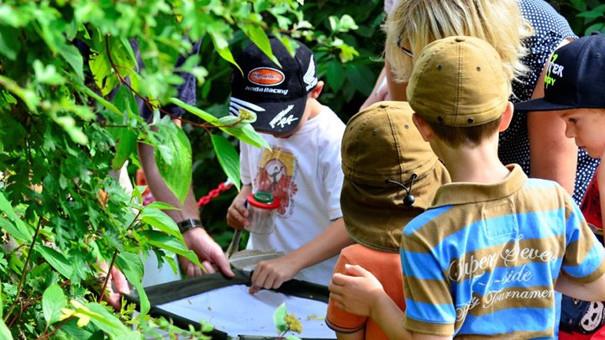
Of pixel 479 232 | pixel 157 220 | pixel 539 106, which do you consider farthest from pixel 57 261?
pixel 539 106

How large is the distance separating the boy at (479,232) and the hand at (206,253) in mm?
1125

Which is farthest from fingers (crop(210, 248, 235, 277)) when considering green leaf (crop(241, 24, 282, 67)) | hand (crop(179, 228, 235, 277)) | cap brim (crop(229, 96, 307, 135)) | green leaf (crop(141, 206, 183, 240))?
green leaf (crop(241, 24, 282, 67))

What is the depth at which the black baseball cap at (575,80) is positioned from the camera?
230 centimetres

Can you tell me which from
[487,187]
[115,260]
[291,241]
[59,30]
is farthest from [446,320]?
[291,241]

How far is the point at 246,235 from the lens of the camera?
16.0ft

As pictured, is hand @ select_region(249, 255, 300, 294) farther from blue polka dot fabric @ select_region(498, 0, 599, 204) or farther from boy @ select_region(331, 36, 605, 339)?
boy @ select_region(331, 36, 605, 339)

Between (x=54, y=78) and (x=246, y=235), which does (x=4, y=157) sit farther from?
(x=246, y=235)

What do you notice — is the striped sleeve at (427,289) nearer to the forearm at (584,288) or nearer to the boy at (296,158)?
the forearm at (584,288)

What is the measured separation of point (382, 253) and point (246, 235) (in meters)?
2.74

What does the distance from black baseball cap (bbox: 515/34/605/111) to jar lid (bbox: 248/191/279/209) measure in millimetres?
1055

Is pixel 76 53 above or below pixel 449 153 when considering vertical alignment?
above

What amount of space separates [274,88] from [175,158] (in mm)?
1552

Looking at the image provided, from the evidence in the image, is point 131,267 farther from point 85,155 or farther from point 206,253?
A: point 206,253

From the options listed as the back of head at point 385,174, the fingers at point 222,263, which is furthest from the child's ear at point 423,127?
the fingers at point 222,263
